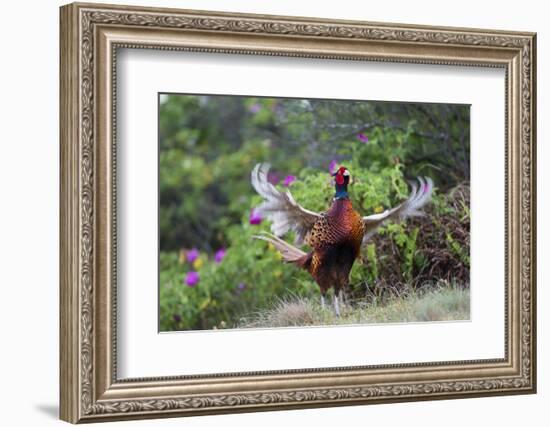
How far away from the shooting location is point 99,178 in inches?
150

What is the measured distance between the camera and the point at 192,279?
21.0 feet

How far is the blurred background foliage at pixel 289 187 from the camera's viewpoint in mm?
4598

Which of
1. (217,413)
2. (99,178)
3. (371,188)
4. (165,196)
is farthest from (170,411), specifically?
(165,196)

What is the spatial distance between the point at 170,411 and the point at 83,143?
36.6 inches

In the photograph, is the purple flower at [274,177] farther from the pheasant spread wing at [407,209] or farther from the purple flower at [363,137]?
the pheasant spread wing at [407,209]

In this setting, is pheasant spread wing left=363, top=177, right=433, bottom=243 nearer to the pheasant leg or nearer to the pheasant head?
the pheasant head

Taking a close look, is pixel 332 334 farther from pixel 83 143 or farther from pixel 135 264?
pixel 83 143

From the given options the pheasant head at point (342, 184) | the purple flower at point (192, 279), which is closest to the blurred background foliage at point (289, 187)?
the purple flower at point (192, 279)

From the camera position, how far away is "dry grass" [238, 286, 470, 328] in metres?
4.32

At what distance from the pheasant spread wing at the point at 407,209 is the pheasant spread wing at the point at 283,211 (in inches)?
9.4

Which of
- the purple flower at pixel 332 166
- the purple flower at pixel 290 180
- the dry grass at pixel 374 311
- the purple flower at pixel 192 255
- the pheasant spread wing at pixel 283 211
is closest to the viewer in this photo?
the dry grass at pixel 374 311

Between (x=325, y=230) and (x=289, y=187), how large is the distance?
0.98 metres

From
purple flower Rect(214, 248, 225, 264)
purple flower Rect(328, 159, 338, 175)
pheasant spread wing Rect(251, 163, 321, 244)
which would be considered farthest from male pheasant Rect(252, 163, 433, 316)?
purple flower Rect(214, 248, 225, 264)

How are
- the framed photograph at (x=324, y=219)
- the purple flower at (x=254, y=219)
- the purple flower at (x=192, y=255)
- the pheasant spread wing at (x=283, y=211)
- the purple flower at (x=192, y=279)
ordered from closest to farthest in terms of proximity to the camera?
the framed photograph at (x=324, y=219)
the pheasant spread wing at (x=283, y=211)
the purple flower at (x=254, y=219)
the purple flower at (x=192, y=279)
the purple flower at (x=192, y=255)
